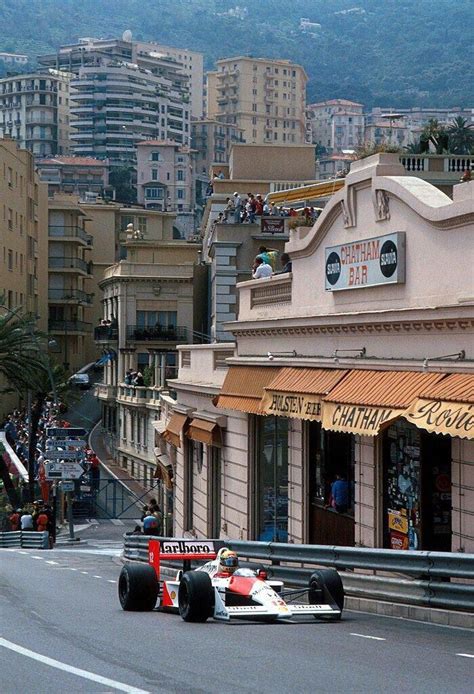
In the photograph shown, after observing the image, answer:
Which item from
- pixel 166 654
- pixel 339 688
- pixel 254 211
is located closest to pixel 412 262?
pixel 166 654

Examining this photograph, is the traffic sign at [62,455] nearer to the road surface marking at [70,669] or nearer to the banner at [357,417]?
the banner at [357,417]

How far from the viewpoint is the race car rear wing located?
757 inches

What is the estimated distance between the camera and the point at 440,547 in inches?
798

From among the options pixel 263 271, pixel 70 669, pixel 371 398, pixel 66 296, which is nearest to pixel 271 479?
pixel 263 271

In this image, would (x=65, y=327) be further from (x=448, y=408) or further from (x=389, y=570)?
(x=448, y=408)

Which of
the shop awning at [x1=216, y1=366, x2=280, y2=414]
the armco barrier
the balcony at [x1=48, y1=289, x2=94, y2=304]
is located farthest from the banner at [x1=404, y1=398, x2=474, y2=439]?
the balcony at [x1=48, y1=289, x2=94, y2=304]

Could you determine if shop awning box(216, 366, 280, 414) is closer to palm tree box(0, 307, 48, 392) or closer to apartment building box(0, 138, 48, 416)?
palm tree box(0, 307, 48, 392)

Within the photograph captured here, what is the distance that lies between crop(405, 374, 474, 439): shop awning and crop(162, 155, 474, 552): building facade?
3 centimetres

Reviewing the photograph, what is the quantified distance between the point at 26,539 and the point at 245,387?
15954mm

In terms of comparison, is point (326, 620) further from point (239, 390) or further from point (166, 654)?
point (239, 390)

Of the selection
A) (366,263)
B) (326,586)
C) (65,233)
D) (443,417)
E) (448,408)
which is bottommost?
(326,586)

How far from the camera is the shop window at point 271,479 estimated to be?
87.2 ft

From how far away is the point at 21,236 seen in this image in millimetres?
82312

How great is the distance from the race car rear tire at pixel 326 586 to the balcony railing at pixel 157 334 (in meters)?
55.0
